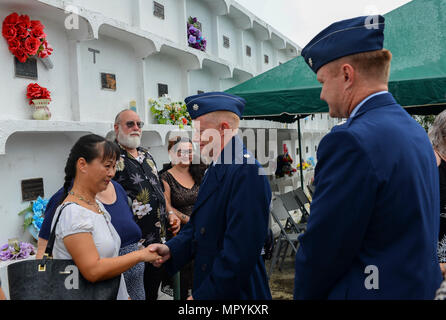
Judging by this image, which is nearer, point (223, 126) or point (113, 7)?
point (223, 126)

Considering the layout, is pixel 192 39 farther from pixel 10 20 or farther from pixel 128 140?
pixel 128 140

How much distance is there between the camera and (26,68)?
13.1 ft

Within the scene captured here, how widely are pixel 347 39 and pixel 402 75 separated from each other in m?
3.18

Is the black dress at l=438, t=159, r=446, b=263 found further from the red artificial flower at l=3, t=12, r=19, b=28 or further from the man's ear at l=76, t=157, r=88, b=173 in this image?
the red artificial flower at l=3, t=12, r=19, b=28

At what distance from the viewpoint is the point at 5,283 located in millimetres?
3592

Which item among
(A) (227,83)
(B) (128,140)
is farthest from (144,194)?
(A) (227,83)

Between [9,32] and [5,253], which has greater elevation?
[9,32]

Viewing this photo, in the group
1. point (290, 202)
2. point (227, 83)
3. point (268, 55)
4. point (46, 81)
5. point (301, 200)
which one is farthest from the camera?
point (268, 55)

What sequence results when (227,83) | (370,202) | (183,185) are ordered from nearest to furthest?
(370,202)
(183,185)
(227,83)

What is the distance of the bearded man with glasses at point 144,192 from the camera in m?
3.37

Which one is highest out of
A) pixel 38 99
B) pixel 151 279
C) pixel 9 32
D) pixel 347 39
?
pixel 9 32

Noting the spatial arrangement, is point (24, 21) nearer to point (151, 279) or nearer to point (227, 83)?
point (151, 279)

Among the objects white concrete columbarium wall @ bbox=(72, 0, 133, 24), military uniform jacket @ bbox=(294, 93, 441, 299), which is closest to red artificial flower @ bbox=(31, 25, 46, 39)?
white concrete columbarium wall @ bbox=(72, 0, 133, 24)
